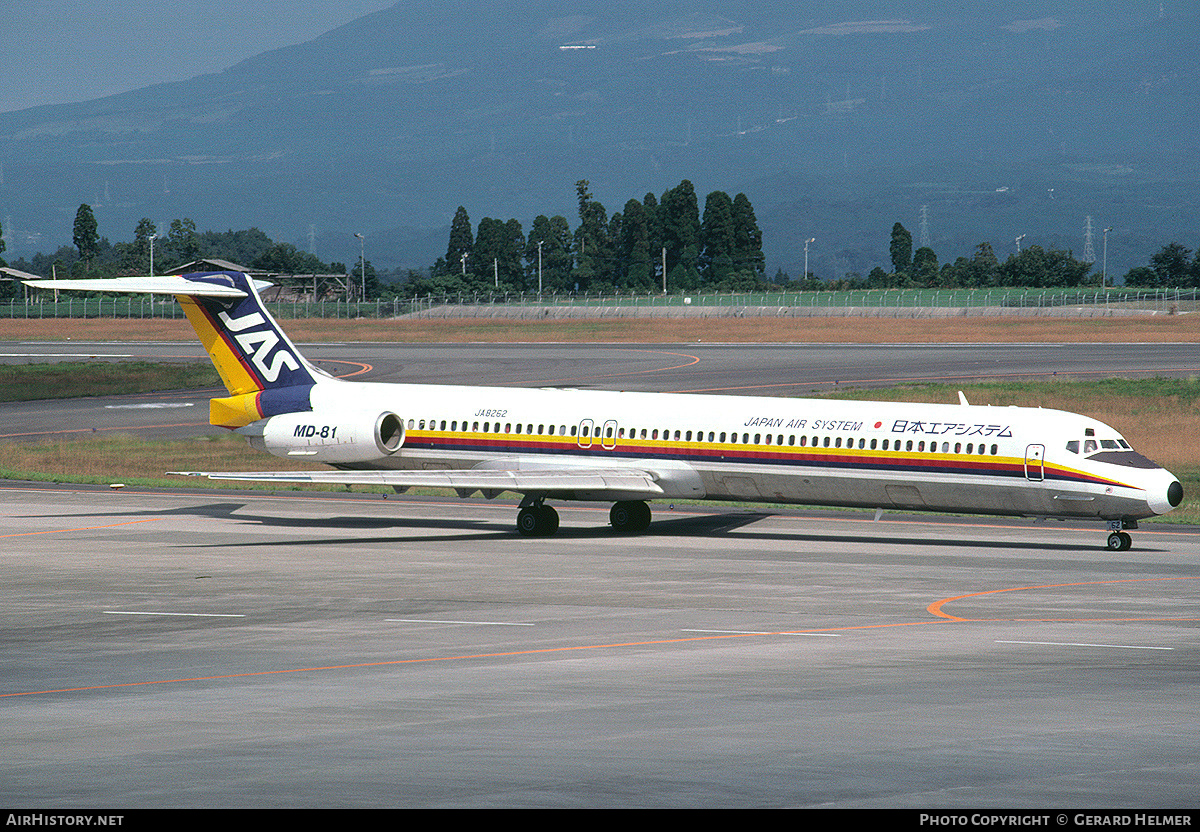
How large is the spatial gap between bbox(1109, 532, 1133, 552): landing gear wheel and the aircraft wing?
10.8 meters

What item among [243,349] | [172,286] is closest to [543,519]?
[243,349]

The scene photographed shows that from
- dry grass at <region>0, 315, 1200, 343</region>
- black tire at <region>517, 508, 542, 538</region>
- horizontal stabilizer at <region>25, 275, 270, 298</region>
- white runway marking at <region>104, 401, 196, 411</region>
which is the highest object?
horizontal stabilizer at <region>25, 275, 270, 298</region>

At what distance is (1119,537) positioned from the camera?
3491 cm

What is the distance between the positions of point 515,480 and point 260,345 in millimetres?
9763

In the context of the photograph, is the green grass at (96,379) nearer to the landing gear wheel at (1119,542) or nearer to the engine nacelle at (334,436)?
the engine nacelle at (334,436)

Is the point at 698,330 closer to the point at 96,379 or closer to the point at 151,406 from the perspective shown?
the point at 96,379

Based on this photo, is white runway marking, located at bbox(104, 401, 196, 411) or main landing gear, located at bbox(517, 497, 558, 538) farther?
white runway marking, located at bbox(104, 401, 196, 411)

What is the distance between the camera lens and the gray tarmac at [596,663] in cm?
1360

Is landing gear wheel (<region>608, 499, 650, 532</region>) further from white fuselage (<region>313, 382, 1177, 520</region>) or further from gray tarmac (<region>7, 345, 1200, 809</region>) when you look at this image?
white fuselage (<region>313, 382, 1177, 520</region>)

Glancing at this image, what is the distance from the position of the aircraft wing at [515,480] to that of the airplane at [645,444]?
0.05 m

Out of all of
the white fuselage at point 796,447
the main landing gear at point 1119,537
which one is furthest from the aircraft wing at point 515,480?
the main landing gear at point 1119,537

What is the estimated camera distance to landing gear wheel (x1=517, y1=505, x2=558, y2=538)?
126 feet

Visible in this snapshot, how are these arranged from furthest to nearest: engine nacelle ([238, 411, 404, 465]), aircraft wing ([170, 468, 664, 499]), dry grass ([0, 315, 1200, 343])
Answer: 1. dry grass ([0, 315, 1200, 343])
2. engine nacelle ([238, 411, 404, 465])
3. aircraft wing ([170, 468, 664, 499])

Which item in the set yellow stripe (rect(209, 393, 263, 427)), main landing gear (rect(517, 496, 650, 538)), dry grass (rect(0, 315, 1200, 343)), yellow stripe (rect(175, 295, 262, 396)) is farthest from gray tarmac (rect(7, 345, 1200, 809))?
dry grass (rect(0, 315, 1200, 343))
